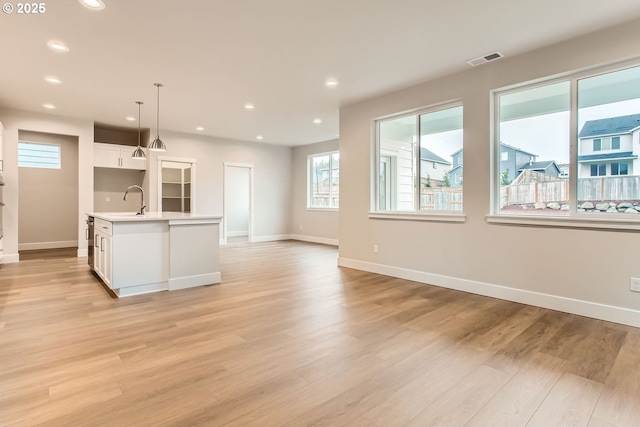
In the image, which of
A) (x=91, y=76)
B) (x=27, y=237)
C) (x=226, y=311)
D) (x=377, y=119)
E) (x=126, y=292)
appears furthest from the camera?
(x=27, y=237)

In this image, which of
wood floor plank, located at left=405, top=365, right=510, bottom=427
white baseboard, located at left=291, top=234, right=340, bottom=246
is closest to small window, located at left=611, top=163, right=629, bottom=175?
wood floor plank, located at left=405, top=365, right=510, bottom=427

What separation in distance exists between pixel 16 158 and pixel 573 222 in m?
8.38

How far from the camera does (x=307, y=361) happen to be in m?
2.30

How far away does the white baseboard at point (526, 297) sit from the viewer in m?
3.06

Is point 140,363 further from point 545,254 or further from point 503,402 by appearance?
point 545,254

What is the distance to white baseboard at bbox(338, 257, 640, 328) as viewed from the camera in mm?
3057

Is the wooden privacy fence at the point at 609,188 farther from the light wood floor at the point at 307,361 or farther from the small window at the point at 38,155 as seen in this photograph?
the small window at the point at 38,155

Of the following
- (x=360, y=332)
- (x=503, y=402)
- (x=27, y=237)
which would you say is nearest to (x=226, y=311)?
(x=360, y=332)

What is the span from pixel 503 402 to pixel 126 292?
388 cm

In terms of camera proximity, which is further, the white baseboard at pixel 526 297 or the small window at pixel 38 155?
the small window at pixel 38 155

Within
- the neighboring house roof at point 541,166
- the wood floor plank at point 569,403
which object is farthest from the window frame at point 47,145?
the wood floor plank at point 569,403

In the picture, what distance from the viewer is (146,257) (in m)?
4.00

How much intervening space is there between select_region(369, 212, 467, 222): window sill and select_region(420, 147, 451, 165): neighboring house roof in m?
0.73

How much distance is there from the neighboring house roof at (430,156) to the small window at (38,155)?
774 cm
